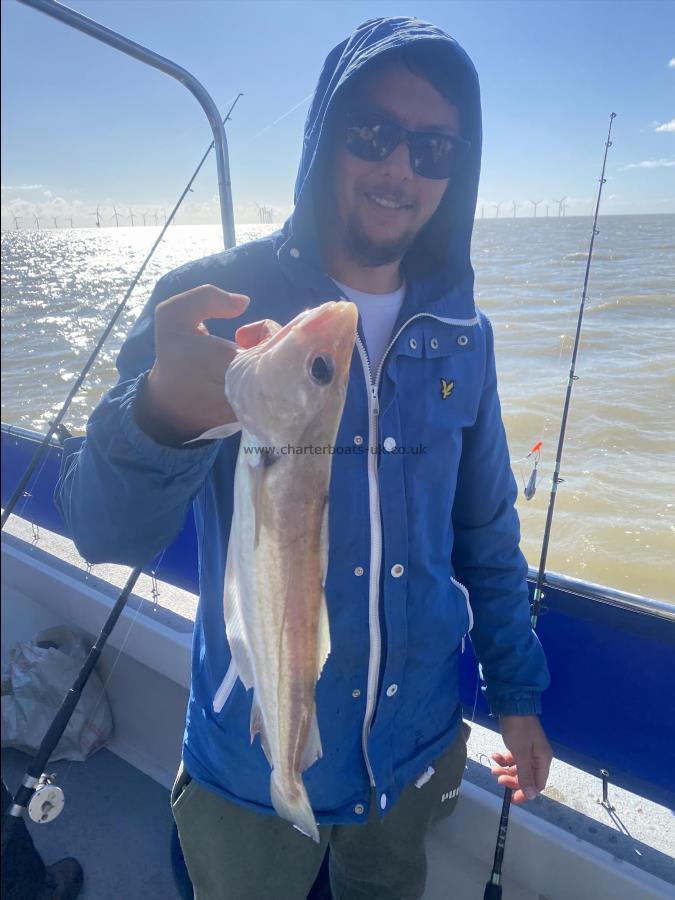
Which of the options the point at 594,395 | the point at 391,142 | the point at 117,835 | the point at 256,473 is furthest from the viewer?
the point at 594,395

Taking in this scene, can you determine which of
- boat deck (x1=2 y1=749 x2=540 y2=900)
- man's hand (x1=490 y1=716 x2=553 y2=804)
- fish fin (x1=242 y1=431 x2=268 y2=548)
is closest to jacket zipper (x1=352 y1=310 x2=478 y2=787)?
fish fin (x1=242 y1=431 x2=268 y2=548)

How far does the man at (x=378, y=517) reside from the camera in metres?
1.75

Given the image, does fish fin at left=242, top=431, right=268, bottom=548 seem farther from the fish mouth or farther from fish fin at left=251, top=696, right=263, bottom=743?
fish fin at left=251, top=696, right=263, bottom=743

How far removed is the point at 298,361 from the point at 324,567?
475 mm

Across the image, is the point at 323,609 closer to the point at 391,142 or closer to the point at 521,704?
the point at 521,704

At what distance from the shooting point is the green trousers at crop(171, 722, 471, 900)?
1.86m

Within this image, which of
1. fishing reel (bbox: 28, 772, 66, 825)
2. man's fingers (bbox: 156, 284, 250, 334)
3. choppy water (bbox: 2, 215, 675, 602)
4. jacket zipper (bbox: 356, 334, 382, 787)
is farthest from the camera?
choppy water (bbox: 2, 215, 675, 602)

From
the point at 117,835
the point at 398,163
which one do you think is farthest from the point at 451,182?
the point at 117,835

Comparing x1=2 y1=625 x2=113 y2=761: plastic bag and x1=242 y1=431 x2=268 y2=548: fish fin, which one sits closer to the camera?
x1=242 y1=431 x2=268 y2=548: fish fin

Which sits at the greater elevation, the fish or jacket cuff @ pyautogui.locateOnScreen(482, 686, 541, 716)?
the fish

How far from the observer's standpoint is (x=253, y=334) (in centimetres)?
147

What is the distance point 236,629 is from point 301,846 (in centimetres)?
94

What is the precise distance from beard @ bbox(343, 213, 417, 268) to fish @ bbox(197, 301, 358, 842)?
63cm

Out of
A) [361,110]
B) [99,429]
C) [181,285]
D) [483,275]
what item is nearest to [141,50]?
[361,110]
